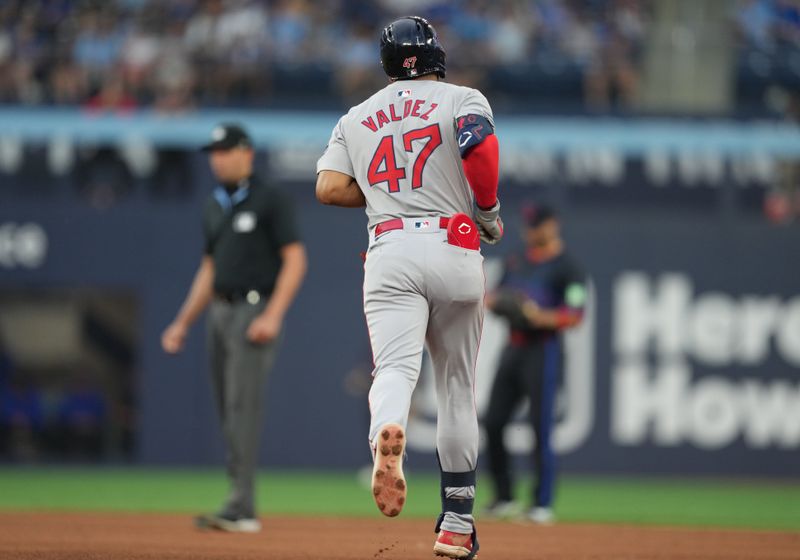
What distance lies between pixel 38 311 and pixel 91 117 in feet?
8.28

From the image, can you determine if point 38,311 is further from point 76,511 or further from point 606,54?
point 606,54

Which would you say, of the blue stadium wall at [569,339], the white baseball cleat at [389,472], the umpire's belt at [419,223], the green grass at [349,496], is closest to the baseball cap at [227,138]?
the umpire's belt at [419,223]

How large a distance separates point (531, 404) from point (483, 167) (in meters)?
4.69

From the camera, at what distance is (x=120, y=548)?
679cm

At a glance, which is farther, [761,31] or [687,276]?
[761,31]

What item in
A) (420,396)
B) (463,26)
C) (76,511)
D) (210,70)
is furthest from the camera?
(463,26)

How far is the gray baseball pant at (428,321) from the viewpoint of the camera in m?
5.59

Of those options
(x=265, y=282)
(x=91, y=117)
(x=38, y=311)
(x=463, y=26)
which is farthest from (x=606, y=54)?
(x=265, y=282)

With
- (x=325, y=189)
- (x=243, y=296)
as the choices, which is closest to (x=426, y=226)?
(x=325, y=189)

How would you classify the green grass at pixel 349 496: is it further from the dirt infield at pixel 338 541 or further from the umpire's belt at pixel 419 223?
the umpire's belt at pixel 419 223

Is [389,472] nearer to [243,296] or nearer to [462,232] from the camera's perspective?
[462,232]

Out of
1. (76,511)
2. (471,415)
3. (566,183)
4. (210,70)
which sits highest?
(210,70)

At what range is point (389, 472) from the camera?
17.1 ft

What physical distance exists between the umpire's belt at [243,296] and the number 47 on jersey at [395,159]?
8.67 feet
